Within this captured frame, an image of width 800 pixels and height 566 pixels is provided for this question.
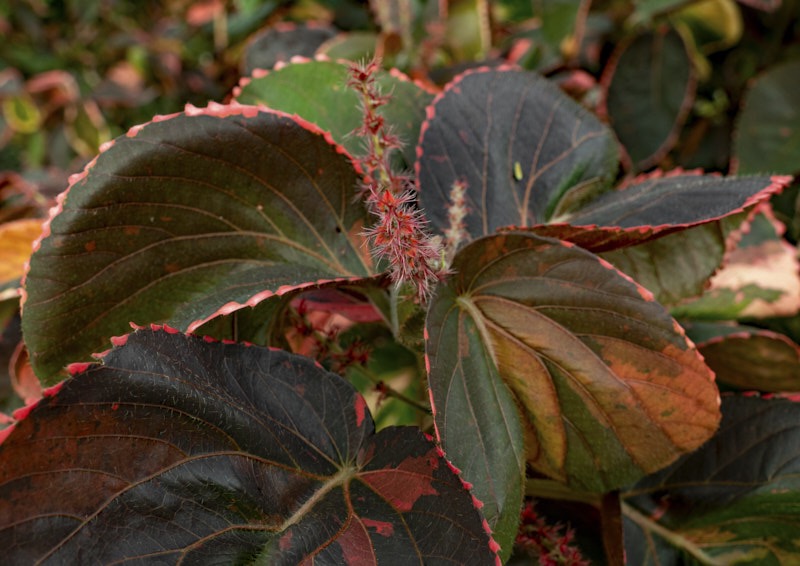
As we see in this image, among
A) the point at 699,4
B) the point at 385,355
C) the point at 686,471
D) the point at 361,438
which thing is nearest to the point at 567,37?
the point at 699,4

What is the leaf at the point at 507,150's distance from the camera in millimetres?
556

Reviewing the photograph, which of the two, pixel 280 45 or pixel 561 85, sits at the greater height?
pixel 280 45

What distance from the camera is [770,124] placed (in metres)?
1.07

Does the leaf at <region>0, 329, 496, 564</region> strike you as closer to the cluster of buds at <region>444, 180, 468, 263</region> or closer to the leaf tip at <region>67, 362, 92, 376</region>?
the leaf tip at <region>67, 362, 92, 376</region>

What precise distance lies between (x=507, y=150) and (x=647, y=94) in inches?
27.7

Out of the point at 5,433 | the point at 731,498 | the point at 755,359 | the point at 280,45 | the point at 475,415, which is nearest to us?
the point at 5,433

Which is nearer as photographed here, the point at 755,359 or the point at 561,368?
the point at 561,368

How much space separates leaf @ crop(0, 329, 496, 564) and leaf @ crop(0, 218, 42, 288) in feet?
1.26

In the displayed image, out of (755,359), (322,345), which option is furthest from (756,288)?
(322,345)

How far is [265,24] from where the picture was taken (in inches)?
59.1

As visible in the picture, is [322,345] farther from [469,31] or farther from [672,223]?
[469,31]

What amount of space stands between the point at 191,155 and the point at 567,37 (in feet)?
2.72

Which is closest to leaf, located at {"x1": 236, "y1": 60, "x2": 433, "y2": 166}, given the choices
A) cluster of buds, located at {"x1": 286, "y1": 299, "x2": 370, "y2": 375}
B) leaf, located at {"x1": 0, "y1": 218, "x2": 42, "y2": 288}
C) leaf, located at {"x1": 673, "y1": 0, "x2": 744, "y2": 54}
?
cluster of buds, located at {"x1": 286, "y1": 299, "x2": 370, "y2": 375}

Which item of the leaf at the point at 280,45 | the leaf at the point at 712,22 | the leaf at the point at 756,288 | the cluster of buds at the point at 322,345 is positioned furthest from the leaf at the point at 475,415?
the leaf at the point at 712,22
